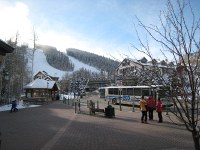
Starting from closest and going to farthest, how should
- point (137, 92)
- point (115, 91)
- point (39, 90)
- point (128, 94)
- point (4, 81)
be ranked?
1. point (137, 92)
2. point (128, 94)
3. point (115, 91)
4. point (4, 81)
5. point (39, 90)

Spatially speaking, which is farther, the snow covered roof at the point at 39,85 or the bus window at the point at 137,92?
the snow covered roof at the point at 39,85

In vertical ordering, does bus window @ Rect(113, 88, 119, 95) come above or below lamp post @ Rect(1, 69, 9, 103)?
below

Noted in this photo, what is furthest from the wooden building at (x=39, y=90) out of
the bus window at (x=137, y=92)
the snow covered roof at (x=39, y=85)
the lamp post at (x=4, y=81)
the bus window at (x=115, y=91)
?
the bus window at (x=137, y=92)

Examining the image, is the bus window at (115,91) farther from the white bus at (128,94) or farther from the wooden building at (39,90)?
the wooden building at (39,90)

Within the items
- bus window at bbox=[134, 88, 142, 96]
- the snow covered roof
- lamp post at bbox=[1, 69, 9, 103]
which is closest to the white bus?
bus window at bbox=[134, 88, 142, 96]

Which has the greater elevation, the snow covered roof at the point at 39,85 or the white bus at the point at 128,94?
the snow covered roof at the point at 39,85

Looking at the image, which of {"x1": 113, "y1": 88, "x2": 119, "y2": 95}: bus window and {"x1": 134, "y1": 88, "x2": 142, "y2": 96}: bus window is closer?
{"x1": 134, "y1": 88, "x2": 142, "y2": 96}: bus window

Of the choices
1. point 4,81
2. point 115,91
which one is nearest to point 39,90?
point 4,81

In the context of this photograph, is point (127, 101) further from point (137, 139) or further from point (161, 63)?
point (161, 63)

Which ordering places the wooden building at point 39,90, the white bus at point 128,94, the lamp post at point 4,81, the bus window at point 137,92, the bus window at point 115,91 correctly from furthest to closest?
the wooden building at point 39,90, the lamp post at point 4,81, the bus window at point 115,91, the bus window at point 137,92, the white bus at point 128,94

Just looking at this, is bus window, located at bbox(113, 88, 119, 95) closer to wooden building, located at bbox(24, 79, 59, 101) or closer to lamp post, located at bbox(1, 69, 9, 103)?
lamp post, located at bbox(1, 69, 9, 103)

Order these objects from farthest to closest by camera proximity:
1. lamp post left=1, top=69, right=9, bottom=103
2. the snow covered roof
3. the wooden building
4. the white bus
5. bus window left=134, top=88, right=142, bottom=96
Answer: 1. the wooden building
2. the snow covered roof
3. lamp post left=1, top=69, right=9, bottom=103
4. bus window left=134, top=88, right=142, bottom=96
5. the white bus

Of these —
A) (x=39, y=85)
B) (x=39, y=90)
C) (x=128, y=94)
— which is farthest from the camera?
(x=39, y=90)

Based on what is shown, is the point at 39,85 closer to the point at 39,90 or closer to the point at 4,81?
the point at 39,90
